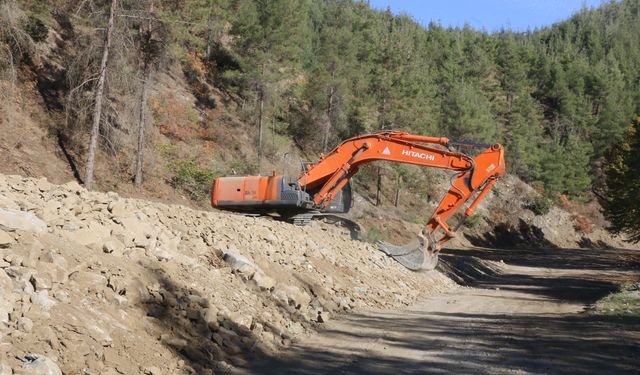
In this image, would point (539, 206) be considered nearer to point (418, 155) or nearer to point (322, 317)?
point (418, 155)

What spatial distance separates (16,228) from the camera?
8219 millimetres

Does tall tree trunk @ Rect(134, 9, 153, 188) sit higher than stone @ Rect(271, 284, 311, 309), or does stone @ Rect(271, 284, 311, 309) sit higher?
tall tree trunk @ Rect(134, 9, 153, 188)

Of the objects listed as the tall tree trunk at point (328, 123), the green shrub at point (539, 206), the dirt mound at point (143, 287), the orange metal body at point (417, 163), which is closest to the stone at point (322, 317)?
the dirt mound at point (143, 287)

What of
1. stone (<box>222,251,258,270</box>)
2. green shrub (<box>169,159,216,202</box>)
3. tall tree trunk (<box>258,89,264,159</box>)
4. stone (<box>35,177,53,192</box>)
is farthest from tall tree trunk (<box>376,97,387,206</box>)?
stone (<box>35,177,53,192</box>)

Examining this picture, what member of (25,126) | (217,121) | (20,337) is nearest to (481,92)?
(217,121)

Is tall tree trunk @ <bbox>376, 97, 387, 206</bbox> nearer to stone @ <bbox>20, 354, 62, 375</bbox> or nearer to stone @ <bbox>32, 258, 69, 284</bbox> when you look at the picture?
stone @ <bbox>32, 258, 69, 284</bbox>

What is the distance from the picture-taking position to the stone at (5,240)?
292 inches

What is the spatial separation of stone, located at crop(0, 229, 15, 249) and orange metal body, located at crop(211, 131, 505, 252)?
10040 millimetres

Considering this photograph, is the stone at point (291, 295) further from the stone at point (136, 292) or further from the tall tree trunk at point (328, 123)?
the tall tree trunk at point (328, 123)

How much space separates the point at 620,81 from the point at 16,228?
115 meters

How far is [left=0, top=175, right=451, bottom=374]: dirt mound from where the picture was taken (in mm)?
6820

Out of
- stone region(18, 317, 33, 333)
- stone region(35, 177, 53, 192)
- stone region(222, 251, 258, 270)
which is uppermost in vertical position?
stone region(35, 177, 53, 192)

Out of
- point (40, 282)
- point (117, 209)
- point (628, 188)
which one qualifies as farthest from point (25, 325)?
point (628, 188)

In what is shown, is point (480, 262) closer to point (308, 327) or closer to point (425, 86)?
point (308, 327)
